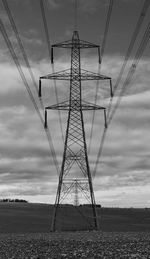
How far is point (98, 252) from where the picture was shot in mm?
31016

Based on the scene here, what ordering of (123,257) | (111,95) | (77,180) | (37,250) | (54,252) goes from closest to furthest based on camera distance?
1. (123,257)
2. (54,252)
3. (37,250)
4. (111,95)
5. (77,180)

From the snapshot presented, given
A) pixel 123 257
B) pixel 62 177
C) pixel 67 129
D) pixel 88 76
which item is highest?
pixel 88 76

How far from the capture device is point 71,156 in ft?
186

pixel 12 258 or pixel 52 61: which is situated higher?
pixel 52 61

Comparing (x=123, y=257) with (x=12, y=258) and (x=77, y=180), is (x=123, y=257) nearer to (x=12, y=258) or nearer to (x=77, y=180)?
(x=12, y=258)

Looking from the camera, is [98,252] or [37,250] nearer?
[98,252]

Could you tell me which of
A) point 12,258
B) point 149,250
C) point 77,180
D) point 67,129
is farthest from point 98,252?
point 77,180

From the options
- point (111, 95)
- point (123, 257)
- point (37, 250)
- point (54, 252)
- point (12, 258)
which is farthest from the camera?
point (111, 95)

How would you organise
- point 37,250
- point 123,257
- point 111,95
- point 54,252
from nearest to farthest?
point 123,257, point 54,252, point 37,250, point 111,95

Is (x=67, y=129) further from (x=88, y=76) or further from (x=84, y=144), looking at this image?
(x=88, y=76)

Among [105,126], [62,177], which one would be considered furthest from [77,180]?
[105,126]

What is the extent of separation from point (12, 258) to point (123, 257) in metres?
6.85

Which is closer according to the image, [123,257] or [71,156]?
[123,257]

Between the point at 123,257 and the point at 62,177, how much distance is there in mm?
29833
